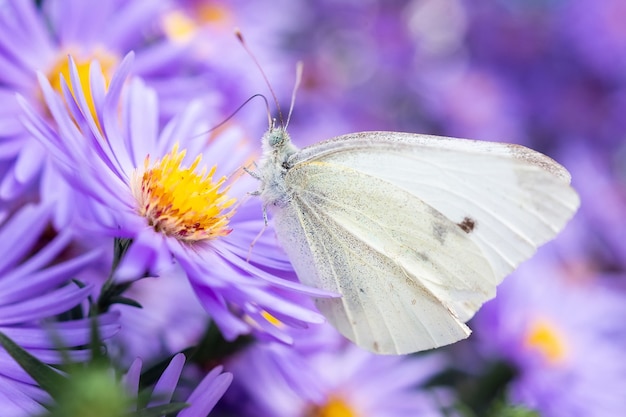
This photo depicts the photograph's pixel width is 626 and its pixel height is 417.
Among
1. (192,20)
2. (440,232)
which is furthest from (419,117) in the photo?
(440,232)

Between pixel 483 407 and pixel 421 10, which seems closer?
pixel 483 407

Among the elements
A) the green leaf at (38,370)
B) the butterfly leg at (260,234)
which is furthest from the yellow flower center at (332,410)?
the green leaf at (38,370)

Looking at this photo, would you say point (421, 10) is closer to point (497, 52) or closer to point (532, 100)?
point (497, 52)

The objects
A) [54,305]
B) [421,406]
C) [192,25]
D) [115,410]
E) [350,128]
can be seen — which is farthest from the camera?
[350,128]

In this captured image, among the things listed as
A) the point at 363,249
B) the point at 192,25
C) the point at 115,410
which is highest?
the point at 192,25

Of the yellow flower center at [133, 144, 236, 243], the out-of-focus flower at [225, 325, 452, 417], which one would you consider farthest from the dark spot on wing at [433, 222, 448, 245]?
the yellow flower center at [133, 144, 236, 243]

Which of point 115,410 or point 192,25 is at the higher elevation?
point 192,25

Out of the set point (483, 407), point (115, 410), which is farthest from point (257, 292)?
point (483, 407)

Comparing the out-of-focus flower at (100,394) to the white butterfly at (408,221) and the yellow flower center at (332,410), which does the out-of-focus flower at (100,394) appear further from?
the yellow flower center at (332,410)

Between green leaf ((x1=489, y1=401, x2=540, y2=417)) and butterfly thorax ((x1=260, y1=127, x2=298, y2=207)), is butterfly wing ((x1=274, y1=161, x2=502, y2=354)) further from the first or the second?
green leaf ((x1=489, y1=401, x2=540, y2=417))
